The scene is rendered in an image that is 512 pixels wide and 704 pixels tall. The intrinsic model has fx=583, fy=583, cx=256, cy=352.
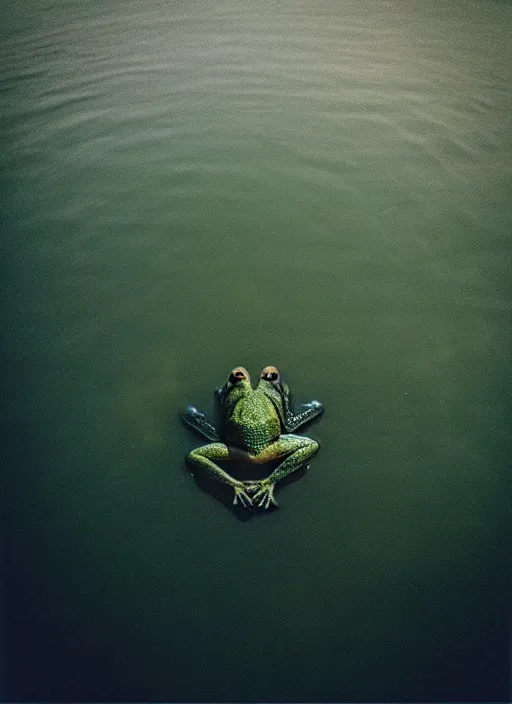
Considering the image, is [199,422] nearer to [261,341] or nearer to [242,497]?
[242,497]

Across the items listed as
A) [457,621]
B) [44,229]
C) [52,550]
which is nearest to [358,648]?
[457,621]

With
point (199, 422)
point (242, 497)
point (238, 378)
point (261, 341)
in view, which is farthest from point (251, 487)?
point (261, 341)

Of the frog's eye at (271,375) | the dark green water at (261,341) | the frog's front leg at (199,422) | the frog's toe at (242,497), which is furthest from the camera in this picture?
the frog's eye at (271,375)

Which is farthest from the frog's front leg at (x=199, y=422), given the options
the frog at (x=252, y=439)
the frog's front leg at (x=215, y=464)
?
the frog's front leg at (x=215, y=464)

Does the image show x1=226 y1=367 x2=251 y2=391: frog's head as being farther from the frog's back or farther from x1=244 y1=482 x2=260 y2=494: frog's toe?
x1=244 y1=482 x2=260 y2=494: frog's toe

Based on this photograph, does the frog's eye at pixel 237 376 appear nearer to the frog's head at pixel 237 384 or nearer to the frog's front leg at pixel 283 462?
the frog's head at pixel 237 384

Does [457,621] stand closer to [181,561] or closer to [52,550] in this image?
[181,561]
